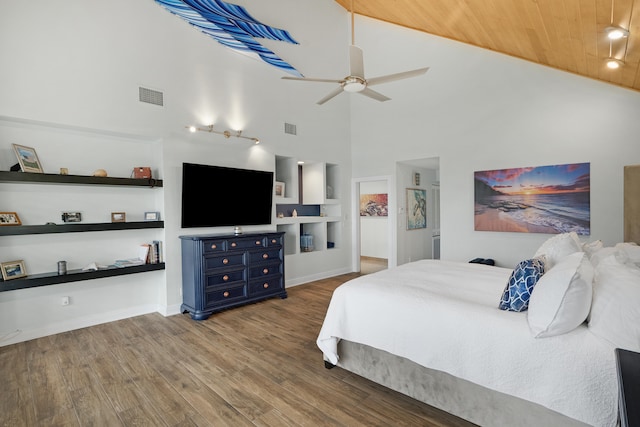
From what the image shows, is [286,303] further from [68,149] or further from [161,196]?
[68,149]

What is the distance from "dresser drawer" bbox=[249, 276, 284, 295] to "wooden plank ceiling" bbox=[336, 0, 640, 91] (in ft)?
13.9

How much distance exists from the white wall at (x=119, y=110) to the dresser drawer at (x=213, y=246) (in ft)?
1.81

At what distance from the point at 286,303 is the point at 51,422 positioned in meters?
2.84

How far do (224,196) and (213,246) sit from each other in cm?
86

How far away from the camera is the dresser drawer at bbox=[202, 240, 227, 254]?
13.2 ft

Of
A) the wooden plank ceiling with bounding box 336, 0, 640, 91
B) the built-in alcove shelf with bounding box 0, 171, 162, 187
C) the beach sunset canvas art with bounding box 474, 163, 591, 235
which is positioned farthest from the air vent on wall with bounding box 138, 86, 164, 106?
the beach sunset canvas art with bounding box 474, 163, 591, 235

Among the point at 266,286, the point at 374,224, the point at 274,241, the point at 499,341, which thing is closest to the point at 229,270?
the point at 266,286

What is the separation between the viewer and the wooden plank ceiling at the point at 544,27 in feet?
8.21

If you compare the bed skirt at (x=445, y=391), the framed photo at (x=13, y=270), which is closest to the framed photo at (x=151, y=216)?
the framed photo at (x=13, y=270)

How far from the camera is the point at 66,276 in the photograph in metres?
3.45

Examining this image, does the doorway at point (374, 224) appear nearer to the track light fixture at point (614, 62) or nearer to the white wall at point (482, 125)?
the white wall at point (482, 125)

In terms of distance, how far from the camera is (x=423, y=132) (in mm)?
5918

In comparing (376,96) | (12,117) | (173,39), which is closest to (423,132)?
(376,96)

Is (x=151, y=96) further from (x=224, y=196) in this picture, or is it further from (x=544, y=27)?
(x=544, y=27)
